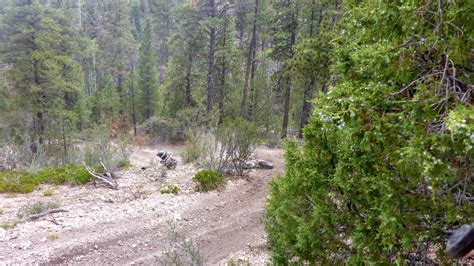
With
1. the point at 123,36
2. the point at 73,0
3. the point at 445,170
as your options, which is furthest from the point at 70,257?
the point at 73,0

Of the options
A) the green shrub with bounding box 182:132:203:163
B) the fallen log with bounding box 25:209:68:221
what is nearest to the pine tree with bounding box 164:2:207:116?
the green shrub with bounding box 182:132:203:163

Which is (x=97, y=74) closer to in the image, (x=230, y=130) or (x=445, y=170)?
(x=230, y=130)

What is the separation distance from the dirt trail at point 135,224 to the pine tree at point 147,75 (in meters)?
16.2

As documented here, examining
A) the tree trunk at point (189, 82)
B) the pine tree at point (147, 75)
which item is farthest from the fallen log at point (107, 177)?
the pine tree at point (147, 75)

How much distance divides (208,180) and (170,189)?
103 cm

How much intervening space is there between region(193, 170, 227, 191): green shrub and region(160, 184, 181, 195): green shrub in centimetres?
53

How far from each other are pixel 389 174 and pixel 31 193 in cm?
935

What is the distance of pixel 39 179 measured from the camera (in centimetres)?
964

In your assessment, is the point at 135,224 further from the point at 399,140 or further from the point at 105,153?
the point at 399,140

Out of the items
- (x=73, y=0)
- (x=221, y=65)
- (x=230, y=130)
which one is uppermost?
(x=73, y=0)

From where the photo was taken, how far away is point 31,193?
29.5ft

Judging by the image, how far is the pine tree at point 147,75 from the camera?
2430 centimetres

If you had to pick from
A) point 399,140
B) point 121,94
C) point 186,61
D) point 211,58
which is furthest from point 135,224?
point 121,94

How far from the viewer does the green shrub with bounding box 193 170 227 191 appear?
8928 millimetres
